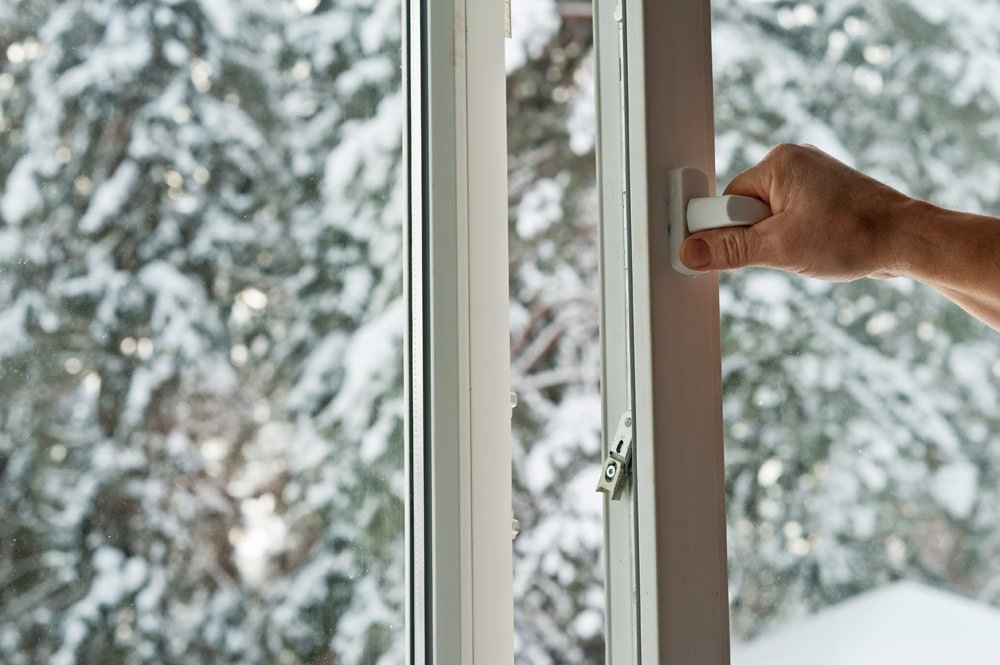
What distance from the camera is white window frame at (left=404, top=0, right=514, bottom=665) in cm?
84

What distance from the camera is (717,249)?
77cm

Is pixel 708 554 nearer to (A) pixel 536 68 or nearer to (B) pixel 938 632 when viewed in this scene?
(B) pixel 938 632

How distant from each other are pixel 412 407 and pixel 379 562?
0.48 ft

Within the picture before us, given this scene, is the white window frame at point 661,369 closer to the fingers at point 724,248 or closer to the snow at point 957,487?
the fingers at point 724,248

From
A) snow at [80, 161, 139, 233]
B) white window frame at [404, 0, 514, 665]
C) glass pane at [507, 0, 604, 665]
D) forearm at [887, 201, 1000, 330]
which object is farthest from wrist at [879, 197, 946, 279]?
glass pane at [507, 0, 604, 665]

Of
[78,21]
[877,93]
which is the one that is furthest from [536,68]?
[78,21]

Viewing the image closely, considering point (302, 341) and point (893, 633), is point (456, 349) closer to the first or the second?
point (302, 341)

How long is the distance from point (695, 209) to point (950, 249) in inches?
9.7

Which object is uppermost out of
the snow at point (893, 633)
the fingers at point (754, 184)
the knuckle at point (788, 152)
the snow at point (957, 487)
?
the knuckle at point (788, 152)

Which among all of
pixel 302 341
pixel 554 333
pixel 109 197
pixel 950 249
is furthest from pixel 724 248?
pixel 554 333

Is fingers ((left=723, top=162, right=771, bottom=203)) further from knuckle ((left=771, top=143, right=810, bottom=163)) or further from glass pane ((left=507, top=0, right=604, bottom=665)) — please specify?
glass pane ((left=507, top=0, right=604, bottom=665))

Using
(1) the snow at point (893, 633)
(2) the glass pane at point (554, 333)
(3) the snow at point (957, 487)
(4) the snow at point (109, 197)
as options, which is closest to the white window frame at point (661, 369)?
(1) the snow at point (893, 633)

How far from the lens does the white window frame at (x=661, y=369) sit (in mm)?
739

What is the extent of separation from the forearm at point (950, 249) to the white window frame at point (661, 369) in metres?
0.18
